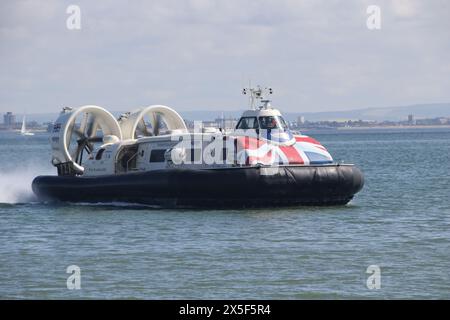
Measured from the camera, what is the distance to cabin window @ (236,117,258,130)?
2214 centimetres

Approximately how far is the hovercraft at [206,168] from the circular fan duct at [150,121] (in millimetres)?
575

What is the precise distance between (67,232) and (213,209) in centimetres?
331

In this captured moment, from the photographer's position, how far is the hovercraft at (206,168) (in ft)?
66.7

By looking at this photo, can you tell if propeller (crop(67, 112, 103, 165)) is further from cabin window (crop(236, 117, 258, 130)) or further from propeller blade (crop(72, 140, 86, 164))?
cabin window (crop(236, 117, 258, 130))

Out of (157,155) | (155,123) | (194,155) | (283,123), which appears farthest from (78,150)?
→ (283,123)

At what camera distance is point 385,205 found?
23.4m

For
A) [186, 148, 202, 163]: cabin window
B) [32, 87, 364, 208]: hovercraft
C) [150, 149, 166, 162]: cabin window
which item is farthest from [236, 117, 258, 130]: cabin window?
[150, 149, 166, 162]: cabin window

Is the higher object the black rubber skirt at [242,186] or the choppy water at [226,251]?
the black rubber skirt at [242,186]

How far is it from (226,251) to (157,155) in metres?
6.64

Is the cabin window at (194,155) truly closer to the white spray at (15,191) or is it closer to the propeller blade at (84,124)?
the propeller blade at (84,124)

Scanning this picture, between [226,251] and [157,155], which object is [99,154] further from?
[226,251]

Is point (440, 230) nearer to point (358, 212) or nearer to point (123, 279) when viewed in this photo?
point (358, 212)

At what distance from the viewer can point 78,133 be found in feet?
79.5

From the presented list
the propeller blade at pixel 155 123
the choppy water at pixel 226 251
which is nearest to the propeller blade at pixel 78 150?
the choppy water at pixel 226 251
